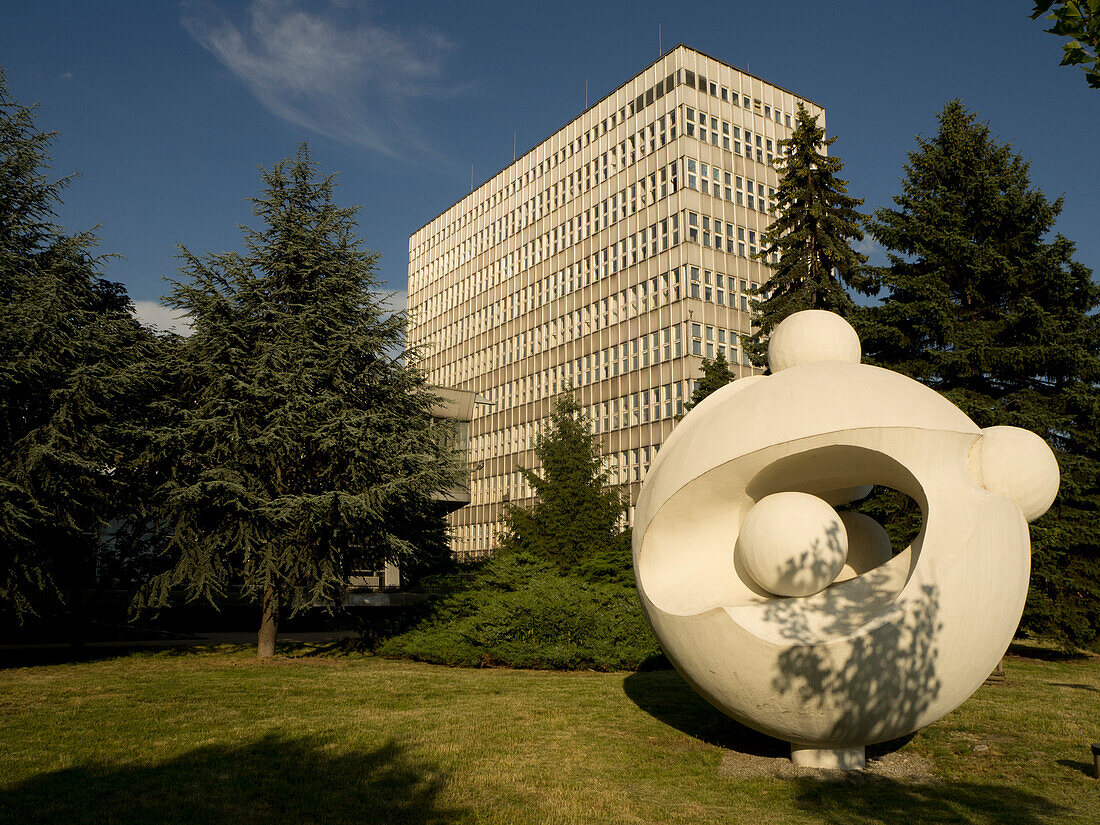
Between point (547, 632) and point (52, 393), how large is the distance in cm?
1075

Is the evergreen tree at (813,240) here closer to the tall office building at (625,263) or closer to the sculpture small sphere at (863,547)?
the sculpture small sphere at (863,547)

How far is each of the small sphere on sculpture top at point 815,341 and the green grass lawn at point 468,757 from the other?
4400 mm

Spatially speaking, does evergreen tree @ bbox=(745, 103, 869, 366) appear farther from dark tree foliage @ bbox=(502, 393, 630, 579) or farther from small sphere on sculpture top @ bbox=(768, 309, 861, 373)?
small sphere on sculpture top @ bbox=(768, 309, 861, 373)

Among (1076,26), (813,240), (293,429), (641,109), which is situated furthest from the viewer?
(641,109)

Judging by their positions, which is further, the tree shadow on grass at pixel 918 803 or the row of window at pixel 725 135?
the row of window at pixel 725 135

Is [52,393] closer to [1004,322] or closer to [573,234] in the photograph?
[1004,322]

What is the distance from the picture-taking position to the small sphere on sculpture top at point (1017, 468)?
7.58 metres

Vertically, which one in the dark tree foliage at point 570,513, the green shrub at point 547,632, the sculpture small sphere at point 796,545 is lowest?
the green shrub at point 547,632

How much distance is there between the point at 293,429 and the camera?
1711 centimetres

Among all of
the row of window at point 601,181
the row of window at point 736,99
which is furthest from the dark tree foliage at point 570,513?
the row of window at point 736,99

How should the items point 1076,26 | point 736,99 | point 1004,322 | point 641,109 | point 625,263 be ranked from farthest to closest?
1. point 641,109
2. point 625,263
3. point 736,99
4. point 1004,322
5. point 1076,26

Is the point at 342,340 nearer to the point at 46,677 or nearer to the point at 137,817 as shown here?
the point at 46,677

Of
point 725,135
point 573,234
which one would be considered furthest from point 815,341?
point 573,234

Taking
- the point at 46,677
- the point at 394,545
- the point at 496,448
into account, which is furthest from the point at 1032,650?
the point at 496,448
